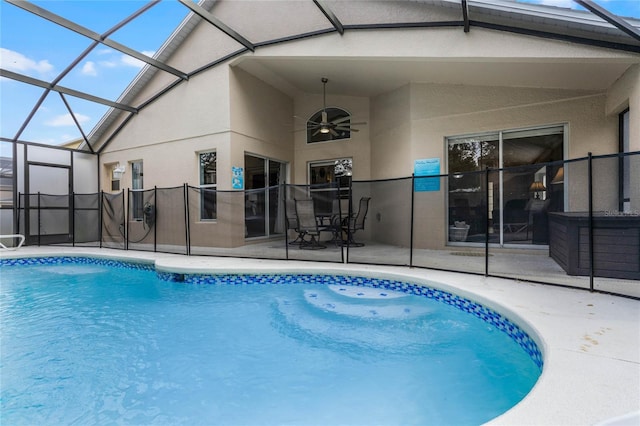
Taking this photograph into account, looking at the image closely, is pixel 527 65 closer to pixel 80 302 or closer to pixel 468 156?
pixel 468 156

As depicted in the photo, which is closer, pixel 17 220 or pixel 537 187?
pixel 537 187

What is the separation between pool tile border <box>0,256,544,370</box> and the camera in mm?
2656

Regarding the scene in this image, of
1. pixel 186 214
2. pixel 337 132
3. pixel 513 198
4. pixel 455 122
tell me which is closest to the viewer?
pixel 513 198

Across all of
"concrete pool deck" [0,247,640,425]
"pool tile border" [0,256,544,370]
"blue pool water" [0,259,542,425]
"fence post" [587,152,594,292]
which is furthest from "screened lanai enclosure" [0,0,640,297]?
"blue pool water" [0,259,542,425]

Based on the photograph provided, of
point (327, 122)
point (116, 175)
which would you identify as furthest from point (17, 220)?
point (327, 122)

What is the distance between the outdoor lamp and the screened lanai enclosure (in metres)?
0.04

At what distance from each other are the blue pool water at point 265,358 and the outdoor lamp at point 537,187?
1.60m

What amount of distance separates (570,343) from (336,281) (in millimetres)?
2937

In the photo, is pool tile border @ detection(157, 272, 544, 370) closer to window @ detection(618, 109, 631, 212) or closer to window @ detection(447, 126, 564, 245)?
window @ detection(447, 126, 564, 245)

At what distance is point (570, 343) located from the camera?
205 cm

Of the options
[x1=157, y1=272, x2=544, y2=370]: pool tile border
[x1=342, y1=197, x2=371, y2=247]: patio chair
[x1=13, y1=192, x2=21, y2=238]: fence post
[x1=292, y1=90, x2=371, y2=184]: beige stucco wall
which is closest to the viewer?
[x1=157, y1=272, x2=544, y2=370]: pool tile border

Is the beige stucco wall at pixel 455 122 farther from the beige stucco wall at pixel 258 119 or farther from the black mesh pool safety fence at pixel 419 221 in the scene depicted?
the beige stucco wall at pixel 258 119

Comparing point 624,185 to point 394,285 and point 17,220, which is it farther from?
point 17,220

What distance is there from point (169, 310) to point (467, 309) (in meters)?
3.47
